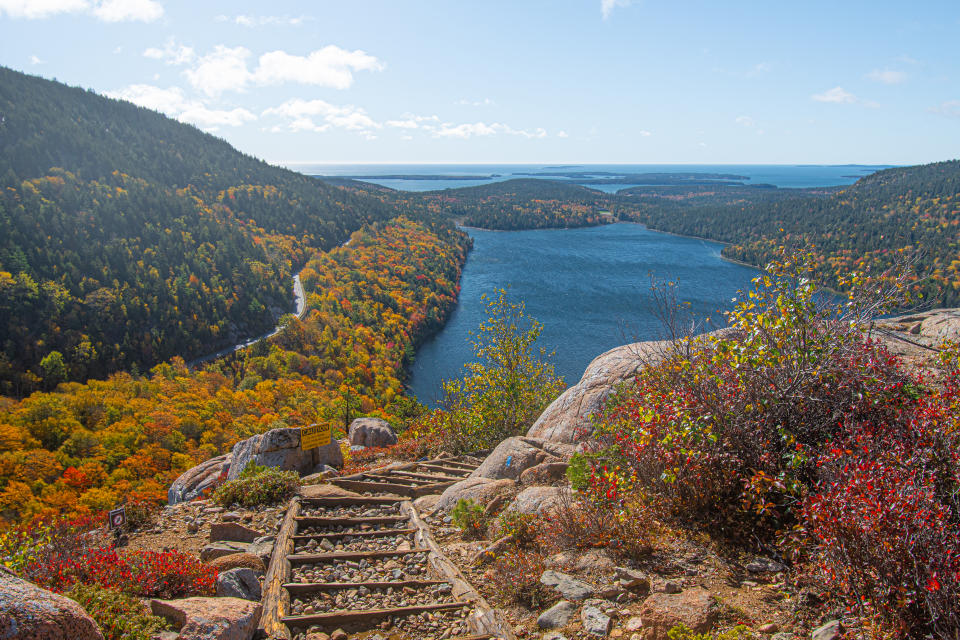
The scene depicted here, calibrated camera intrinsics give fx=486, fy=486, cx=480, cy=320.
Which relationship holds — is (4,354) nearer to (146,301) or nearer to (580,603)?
(146,301)

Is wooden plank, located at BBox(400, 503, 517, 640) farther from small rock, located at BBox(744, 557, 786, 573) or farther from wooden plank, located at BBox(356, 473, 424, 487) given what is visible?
wooden plank, located at BBox(356, 473, 424, 487)

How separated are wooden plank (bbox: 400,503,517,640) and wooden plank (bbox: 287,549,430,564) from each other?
415 mm

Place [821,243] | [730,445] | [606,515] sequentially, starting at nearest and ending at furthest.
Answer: [730,445]
[606,515]
[821,243]

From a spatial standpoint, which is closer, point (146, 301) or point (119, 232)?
point (146, 301)

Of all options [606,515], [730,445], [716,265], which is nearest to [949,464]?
[730,445]

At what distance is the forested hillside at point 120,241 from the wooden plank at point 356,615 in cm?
8176

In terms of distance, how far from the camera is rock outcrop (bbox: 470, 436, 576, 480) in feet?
36.9

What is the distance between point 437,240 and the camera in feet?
518

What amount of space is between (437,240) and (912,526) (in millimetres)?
157225

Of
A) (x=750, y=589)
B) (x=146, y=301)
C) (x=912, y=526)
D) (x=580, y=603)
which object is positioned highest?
(x=912, y=526)

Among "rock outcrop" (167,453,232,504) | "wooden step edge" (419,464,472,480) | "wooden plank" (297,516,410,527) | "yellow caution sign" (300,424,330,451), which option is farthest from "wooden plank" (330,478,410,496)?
"rock outcrop" (167,453,232,504)

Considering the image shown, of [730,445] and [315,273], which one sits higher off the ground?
[730,445]

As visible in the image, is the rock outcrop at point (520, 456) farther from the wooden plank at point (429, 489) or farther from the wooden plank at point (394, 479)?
the wooden plank at point (394, 479)

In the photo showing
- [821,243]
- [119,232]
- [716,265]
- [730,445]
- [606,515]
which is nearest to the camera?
[730,445]
